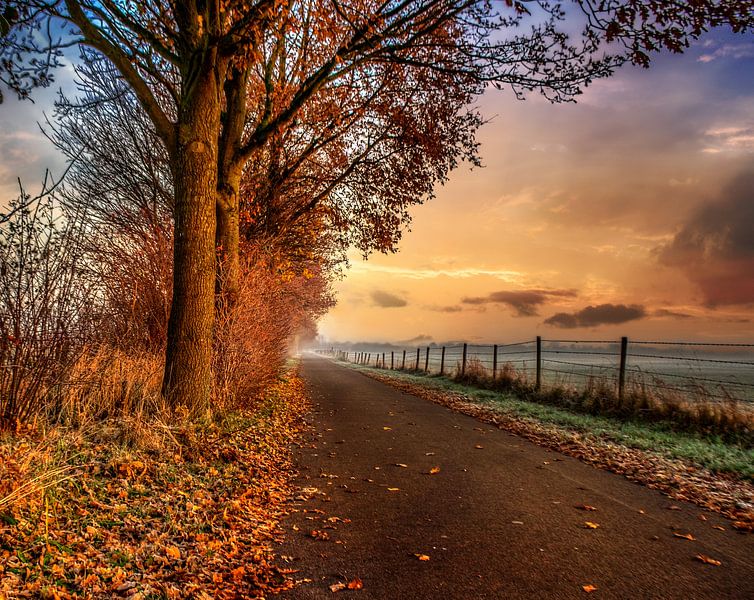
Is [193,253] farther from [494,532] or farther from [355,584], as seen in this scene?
[494,532]

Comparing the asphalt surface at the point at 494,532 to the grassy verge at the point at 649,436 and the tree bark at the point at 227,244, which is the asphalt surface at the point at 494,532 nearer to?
the grassy verge at the point at 649,436

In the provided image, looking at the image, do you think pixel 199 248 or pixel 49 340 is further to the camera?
pixel 199 248

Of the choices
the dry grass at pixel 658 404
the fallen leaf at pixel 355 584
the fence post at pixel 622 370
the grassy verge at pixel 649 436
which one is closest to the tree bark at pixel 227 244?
the fallen leaf at pixel 355 584

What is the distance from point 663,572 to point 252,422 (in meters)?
6.08

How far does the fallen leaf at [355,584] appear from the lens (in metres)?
2.94

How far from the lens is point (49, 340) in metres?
4.95

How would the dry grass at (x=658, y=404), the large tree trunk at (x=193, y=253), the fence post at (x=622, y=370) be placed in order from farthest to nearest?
1. the fence post at (x=622, y=370)
2. the dry grass at (x=658, y=404)
3. the large tree trunk at (x=193, y=253)

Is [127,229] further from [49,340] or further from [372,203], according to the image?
[372,203]

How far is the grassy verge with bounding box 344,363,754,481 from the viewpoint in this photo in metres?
6.26

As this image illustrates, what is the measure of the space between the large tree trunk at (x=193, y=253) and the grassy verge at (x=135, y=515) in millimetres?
1066

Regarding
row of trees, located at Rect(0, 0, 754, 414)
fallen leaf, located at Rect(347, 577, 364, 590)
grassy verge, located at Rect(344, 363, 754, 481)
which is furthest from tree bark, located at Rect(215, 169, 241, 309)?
grassy verge, located at Rect(344, 363, 754, 481)

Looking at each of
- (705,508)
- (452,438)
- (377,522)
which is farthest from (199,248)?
(705,508)

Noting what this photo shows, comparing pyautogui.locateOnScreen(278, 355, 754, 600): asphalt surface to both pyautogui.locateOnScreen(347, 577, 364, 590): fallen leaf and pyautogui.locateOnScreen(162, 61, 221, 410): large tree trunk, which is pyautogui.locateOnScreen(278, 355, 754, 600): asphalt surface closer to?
pyautogui.locateOnScreen(347, 577, 364, 590): fallen leaf

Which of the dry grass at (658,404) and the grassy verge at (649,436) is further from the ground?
the dry grass at (658,404)
